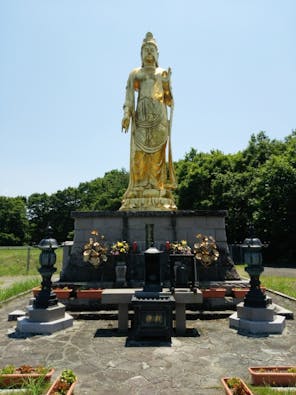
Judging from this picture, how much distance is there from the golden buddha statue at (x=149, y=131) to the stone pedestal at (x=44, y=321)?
16.0ft

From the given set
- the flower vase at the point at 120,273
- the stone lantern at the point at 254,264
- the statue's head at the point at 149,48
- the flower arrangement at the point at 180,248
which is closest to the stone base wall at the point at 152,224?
the flower arrangement at the point at 180,248

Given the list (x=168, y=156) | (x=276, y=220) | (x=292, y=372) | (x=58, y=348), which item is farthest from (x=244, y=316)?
(x=276, y=220)

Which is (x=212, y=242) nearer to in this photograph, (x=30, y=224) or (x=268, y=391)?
(x=268, y=391)

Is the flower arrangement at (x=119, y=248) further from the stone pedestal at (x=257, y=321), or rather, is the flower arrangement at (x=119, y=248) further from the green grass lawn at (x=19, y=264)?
the green grass lawn at (x=19, y=264)

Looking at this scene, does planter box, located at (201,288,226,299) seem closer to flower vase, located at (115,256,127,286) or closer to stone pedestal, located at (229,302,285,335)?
stone pedestal, located at (229,302,285,335)

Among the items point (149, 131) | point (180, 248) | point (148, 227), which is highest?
point (149, 131)

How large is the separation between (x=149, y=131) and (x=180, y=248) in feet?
14.8

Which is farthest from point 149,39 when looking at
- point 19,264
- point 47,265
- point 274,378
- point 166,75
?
point 19,264

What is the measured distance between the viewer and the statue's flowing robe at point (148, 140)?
11.4m

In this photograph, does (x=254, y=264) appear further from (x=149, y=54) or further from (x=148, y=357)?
(x=149, y=54)

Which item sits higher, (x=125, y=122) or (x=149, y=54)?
(x=149, y=54)

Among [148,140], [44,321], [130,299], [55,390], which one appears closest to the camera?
[55,390]

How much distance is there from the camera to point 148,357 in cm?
499

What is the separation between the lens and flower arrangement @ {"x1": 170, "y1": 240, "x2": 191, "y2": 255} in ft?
28.7
